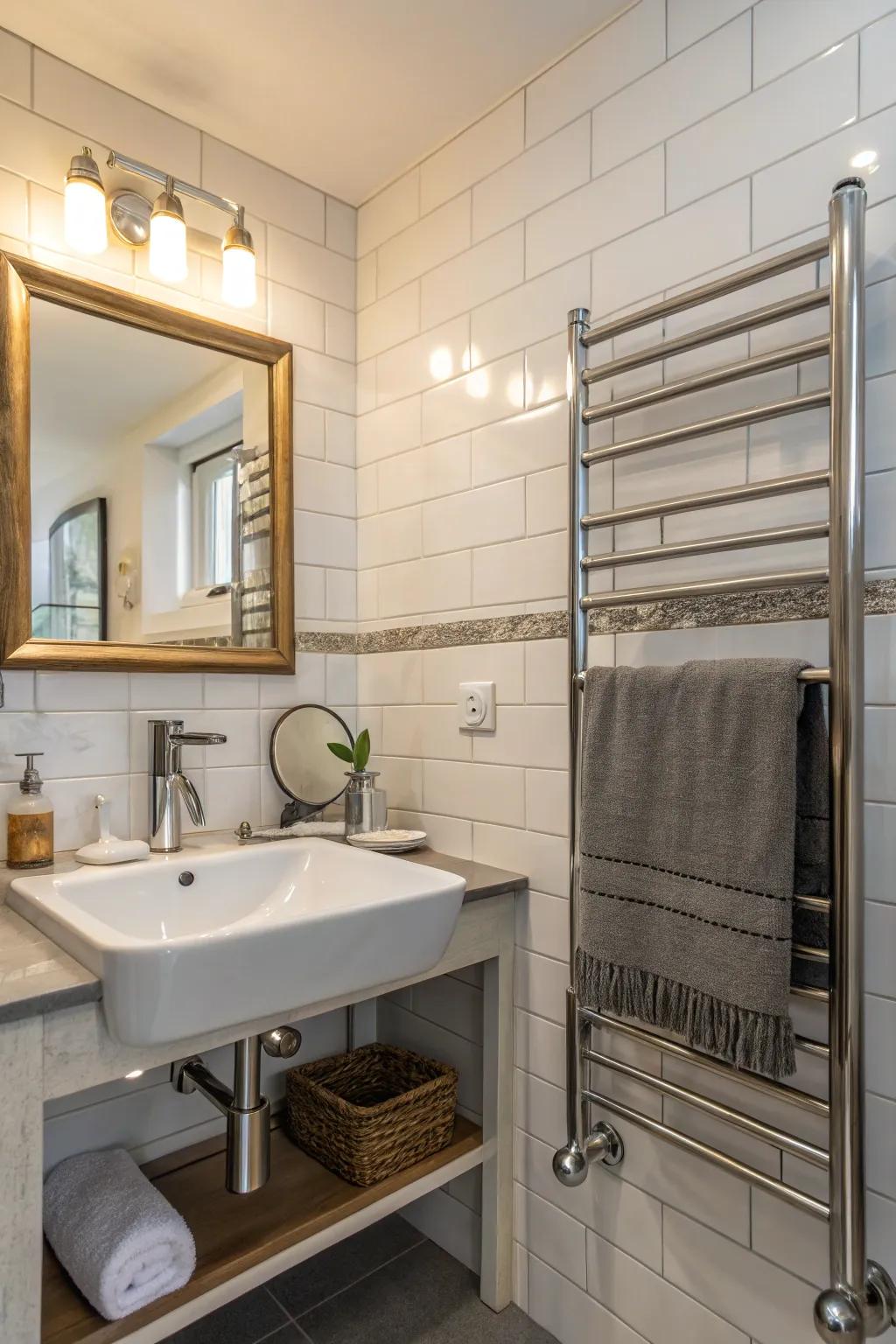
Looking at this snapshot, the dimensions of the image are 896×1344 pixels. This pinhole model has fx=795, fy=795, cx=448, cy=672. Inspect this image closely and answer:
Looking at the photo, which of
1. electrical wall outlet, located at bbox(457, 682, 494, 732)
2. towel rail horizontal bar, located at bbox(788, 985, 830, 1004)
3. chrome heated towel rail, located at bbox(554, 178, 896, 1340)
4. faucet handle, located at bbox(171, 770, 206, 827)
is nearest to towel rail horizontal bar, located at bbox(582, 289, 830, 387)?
chrome heated towel rail, located at bbox(554, 178, 896, 1340)

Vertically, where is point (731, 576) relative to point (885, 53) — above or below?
below

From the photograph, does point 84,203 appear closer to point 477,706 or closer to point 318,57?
point 318,57

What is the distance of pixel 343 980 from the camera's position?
1030 mm

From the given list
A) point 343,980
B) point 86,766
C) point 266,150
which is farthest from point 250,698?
point 266,150

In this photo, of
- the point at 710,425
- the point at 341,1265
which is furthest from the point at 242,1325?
the point at 710,425

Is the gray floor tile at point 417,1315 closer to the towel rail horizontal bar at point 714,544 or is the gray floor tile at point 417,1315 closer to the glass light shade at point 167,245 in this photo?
the towel rail horizontal bar at point 714,544

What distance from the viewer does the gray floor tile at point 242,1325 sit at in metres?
1.30

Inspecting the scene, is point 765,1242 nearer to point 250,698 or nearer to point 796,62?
point 250,698

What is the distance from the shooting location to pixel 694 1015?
99 centimetres

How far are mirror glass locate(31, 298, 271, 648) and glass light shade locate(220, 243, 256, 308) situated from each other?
0.12 metres

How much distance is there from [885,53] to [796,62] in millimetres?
124

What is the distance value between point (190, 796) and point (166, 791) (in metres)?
0.05

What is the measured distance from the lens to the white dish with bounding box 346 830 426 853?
1456 mm

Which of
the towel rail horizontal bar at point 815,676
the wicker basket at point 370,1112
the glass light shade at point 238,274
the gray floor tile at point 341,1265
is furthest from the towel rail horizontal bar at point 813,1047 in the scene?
the glass light shade at point 238,274
